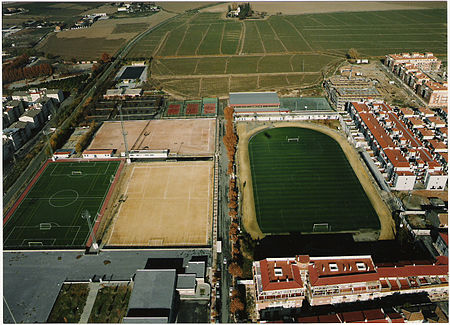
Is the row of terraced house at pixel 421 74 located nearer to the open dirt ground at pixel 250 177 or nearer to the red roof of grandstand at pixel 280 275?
the open dirt ground at pixel 250 177

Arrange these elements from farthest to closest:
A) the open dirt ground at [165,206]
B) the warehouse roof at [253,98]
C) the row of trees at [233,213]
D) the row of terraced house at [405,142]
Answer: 1. the warehouse roof at [253,98]
2. the row of terraced house at [405,142]
3. the open dirt ground at [165,206]
4. the row of trees at [233,213]


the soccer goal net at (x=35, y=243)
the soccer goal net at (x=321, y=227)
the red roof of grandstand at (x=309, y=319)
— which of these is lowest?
the soccer goal net at (x=35, y=243)

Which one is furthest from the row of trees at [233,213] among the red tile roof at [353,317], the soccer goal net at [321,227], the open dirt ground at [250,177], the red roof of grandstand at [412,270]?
the red roof of grandstand at [412,270]

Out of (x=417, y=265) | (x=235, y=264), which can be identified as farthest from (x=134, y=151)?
(x=417, y=265)

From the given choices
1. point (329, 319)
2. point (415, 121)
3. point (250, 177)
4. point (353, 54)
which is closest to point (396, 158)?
point (415, 121)

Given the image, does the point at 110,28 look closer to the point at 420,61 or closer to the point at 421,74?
the point at 420,61

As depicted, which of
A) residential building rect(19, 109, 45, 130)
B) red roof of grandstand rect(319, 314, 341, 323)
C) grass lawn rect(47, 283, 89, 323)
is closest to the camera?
red roof of grandstand rect(319, 314, 341, 323)

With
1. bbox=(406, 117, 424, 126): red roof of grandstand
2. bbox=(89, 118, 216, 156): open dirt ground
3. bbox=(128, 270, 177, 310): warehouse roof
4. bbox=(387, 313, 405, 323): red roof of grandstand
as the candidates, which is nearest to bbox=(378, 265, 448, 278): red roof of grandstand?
bbox=(387, 313, 405, 323): red roof of grandstand

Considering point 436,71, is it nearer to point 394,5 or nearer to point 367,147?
point 367,147

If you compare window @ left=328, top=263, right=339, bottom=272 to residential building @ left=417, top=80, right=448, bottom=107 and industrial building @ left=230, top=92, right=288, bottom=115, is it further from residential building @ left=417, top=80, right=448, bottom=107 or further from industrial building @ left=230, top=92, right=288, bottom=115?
residential building @ left=417, top=80, right=448, bottom=107
